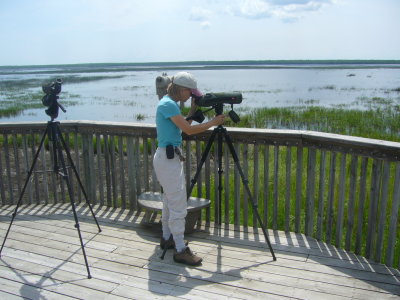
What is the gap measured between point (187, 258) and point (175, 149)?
909 mm

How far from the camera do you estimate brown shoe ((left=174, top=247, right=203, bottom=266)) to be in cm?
341

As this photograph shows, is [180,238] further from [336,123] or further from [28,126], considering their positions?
[336,123]

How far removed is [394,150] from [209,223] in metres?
1.96

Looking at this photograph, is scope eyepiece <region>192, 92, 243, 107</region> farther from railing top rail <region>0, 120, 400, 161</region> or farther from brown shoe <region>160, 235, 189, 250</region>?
brown shoe <region>160, 235, 189, 250</region>

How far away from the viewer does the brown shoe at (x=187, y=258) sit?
3412 millimetres

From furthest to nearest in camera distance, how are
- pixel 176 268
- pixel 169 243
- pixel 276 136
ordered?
pixel 276 136, pixel 169 243, pixel 176 268

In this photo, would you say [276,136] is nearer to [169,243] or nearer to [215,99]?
[215,99]

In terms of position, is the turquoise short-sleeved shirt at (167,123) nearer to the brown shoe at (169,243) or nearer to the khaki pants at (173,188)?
the khaki pants at (173,188)

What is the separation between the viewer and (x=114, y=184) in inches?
186

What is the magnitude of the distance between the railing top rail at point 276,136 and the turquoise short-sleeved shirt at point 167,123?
87 centimetres

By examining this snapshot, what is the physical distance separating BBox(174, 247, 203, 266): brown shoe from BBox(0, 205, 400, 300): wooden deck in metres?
0.05

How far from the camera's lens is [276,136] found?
12.6 ft

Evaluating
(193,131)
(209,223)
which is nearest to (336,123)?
(209,223)

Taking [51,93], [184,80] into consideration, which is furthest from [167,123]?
[51,93]
